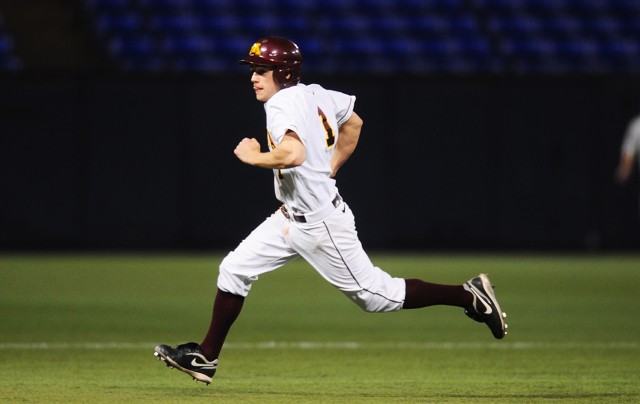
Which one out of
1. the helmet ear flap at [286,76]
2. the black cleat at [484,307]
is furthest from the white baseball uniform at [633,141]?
the helmet ear flap at [286,76]

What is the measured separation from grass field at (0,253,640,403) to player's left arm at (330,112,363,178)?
136 cm

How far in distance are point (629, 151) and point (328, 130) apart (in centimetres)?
1099

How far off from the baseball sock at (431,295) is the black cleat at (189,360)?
1.21 metres

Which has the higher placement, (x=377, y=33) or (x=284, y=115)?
(x=284, y=115)

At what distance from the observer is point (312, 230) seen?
6.88m

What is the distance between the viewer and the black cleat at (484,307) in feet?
24.0

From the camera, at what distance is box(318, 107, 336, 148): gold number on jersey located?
274 inches

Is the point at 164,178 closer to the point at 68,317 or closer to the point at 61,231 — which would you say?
the point at 61,231

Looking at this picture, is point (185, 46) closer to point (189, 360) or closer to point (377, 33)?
point (377, 33)

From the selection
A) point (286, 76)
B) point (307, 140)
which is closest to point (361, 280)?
point (307, 140)

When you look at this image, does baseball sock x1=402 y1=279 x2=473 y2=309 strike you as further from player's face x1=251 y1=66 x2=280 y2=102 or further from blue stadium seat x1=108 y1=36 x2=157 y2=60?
blue stadium seat x1=108 y1=36 x2=157 y2=60

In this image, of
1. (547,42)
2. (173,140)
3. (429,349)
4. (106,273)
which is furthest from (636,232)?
(429,349)

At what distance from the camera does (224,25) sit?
21.1 metres

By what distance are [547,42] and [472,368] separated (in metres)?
14.2
